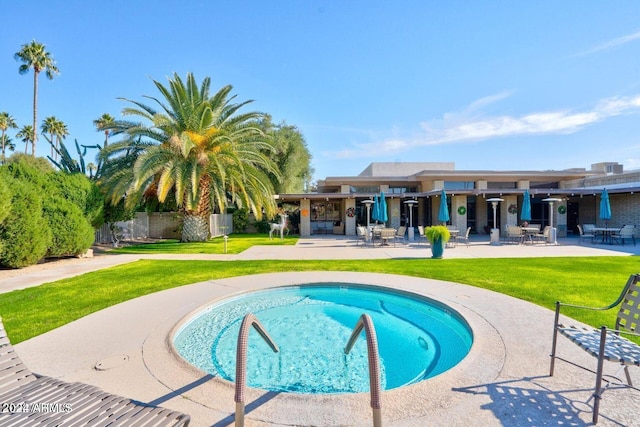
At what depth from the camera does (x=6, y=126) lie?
46375mm

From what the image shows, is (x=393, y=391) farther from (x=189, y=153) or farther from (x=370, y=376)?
(x=189, y=153)

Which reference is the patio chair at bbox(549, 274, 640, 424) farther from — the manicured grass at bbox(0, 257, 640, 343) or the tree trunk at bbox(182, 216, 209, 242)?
the tree trunk at bbox(182, 216, 209, 242)

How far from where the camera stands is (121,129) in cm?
1748

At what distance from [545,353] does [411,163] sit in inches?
1251

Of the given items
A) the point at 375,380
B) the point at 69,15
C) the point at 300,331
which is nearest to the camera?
the point at 375,380

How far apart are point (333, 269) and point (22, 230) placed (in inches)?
444

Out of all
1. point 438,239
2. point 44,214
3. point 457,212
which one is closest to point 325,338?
point 438,239

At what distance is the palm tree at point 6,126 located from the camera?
44888 millimetres

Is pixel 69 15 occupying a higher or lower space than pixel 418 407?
higher

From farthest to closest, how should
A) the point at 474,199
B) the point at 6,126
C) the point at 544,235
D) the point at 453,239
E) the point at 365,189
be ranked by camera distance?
the point at 6,126
the point at 365,189
the point at 474,199
the point at 453,239
the point at 544,235

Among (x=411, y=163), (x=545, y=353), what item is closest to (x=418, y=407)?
(x=545, y=353)

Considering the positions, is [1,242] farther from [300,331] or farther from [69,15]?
[300,331]

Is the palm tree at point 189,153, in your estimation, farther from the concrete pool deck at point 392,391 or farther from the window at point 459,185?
the window at point 459,185

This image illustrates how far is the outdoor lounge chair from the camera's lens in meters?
2.07
